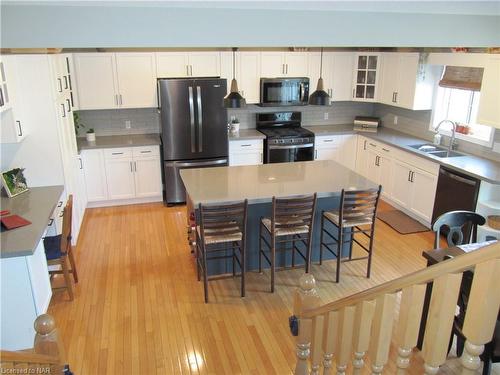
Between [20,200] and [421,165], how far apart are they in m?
4.35

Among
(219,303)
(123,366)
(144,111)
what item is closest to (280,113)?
(144,111)

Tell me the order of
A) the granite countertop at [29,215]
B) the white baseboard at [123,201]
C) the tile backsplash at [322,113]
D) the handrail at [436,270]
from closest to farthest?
the handrail at [436,270] → the granite countertop at [29,215] → the white baseboard at [123,201] → the tile backsplash at [322,113]

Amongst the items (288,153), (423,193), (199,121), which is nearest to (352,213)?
(423,193)

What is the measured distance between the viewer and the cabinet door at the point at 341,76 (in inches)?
240

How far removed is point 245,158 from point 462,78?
9.78 ft

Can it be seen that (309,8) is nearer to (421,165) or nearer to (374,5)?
(374,5)

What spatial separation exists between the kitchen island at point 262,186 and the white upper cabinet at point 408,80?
1.88 m

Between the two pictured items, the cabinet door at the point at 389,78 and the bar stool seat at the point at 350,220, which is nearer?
the bar stool seat at the point at 350,220

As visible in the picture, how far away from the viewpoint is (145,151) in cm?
552

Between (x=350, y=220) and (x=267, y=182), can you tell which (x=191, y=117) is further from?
(x=350, y=220)

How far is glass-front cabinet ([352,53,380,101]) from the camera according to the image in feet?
19.8

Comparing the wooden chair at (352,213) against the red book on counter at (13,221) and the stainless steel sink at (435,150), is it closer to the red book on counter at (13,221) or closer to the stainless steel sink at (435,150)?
the stainless steel sink at (435,150)

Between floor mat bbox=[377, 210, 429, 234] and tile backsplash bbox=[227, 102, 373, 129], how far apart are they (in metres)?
2.02

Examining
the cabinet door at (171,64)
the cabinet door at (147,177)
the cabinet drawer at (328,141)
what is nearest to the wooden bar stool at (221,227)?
the cabinet door at (147,177)
